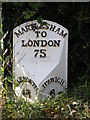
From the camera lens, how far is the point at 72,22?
3.98 m

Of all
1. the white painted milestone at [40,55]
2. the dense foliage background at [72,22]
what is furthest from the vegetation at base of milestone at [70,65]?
the white painted milestone at [40,55]

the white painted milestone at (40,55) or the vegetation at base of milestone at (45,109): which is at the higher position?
the white painted milestone at (40,55)

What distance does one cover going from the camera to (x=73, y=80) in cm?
411

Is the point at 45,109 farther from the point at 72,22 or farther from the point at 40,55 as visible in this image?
the point at 72,22

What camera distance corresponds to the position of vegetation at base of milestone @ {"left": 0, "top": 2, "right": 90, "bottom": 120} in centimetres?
286

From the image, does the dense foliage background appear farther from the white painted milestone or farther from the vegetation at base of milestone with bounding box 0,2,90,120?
the white painted milestone

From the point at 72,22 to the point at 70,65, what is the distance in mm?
616

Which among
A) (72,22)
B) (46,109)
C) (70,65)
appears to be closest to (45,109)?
(46,109)

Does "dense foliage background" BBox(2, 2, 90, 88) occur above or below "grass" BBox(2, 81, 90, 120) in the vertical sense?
above

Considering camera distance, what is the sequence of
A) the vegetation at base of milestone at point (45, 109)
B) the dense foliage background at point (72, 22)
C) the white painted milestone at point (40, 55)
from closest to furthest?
the vegetation at base of milestone at point (45, 109) → the white painted milestone at point (40, 55) → the dense foliage background at point (72, 22)

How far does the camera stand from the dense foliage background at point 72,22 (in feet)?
12.5

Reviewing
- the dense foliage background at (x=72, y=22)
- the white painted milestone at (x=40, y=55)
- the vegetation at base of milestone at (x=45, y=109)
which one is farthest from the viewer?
the dense foliage background at (x=72, y=22)

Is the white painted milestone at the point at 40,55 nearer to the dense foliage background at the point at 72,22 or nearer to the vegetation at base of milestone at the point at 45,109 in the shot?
the vegetation at base of milestone at the point at 45,109

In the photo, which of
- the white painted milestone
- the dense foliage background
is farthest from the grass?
the dense foliage background
